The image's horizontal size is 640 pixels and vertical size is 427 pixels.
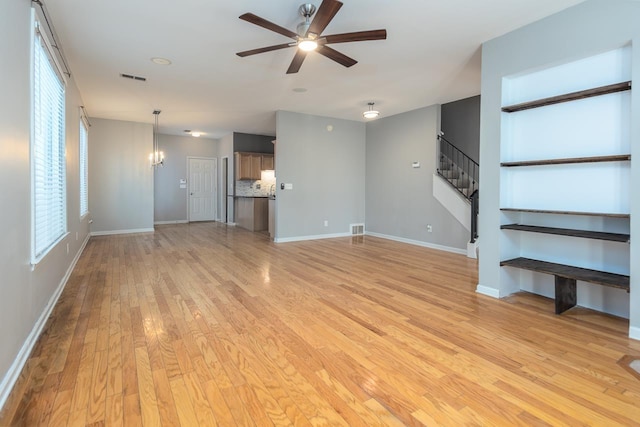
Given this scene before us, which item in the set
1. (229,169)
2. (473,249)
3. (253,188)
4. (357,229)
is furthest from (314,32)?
(229,169)

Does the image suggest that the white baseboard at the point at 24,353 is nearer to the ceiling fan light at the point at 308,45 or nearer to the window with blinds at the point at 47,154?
the window with blinds at the point at 47,154

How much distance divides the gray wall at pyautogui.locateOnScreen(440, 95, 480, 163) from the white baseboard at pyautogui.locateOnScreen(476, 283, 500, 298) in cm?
424

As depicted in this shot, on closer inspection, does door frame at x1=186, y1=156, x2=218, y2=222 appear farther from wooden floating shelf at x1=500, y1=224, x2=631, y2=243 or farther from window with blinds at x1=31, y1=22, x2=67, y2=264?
wooden floating shelf at x1=500, y1=224, x2=631, y2=243

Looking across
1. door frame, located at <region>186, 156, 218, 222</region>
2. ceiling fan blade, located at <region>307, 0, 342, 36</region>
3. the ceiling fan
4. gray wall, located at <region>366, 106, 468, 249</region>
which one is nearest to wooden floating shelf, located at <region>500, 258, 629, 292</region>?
gray wall, located at <region>366, 106, 468, 249</region>

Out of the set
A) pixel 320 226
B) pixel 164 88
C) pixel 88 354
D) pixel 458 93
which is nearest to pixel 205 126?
pixel 164 88

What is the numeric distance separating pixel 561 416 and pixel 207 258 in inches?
183

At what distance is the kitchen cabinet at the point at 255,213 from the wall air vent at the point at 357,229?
2.37 metres

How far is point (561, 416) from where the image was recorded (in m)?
1.57

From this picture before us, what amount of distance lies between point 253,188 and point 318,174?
3142 millimetres

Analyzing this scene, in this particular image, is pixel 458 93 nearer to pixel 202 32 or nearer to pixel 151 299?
pixel 202 32

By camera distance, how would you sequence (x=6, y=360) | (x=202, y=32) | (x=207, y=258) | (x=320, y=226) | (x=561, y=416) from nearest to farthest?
(x=561, y=416) → (x=6, y=360) → (x=202, y=32) → (x=207, y=258) → (x=320, y=226)

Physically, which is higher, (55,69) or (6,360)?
(55,69)

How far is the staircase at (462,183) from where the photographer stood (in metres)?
5.32

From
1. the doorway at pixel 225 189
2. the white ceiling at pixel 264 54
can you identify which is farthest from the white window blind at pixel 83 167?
the doorway at pixel 225 189
